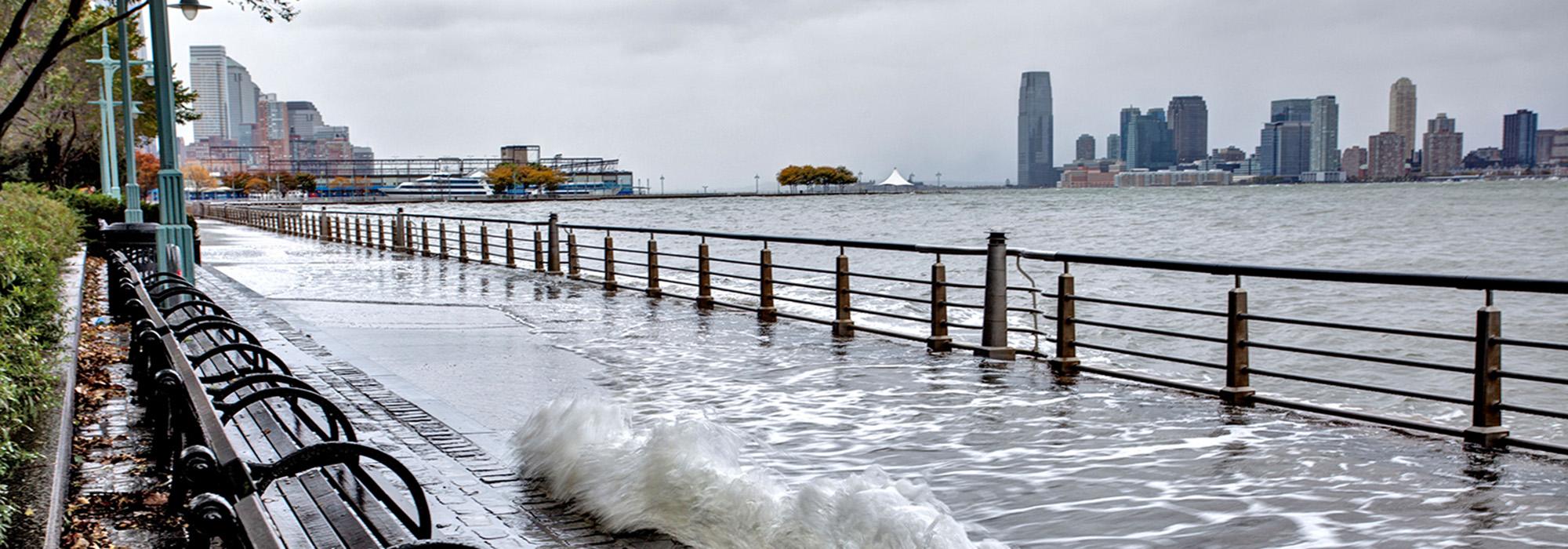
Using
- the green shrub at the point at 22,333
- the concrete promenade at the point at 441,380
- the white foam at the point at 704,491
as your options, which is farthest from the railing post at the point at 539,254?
the white foam at the point at 704,491

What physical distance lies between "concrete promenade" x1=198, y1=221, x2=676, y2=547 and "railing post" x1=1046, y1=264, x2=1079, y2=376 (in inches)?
165

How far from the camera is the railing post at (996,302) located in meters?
12.3

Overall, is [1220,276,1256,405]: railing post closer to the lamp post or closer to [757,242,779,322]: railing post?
[757,242,779,322]: railing post

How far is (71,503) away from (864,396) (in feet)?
19.6

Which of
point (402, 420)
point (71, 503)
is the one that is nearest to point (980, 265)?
point (402, 420)

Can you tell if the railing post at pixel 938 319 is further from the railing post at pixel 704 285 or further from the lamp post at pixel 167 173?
the lamp post at pixel 167 173

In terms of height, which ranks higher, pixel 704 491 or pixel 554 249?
pixel 554 249

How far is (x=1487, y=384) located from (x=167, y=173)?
13643mm

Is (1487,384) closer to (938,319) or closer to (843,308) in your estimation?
(938,319)

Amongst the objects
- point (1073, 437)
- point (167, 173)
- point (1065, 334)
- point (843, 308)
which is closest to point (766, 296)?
point (843, 308)

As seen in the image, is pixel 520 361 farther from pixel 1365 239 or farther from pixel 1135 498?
pixel 1365 239

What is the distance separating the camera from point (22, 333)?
6863mm

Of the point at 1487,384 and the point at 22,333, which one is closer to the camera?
the point at 22,333

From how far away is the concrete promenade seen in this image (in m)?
6.35
